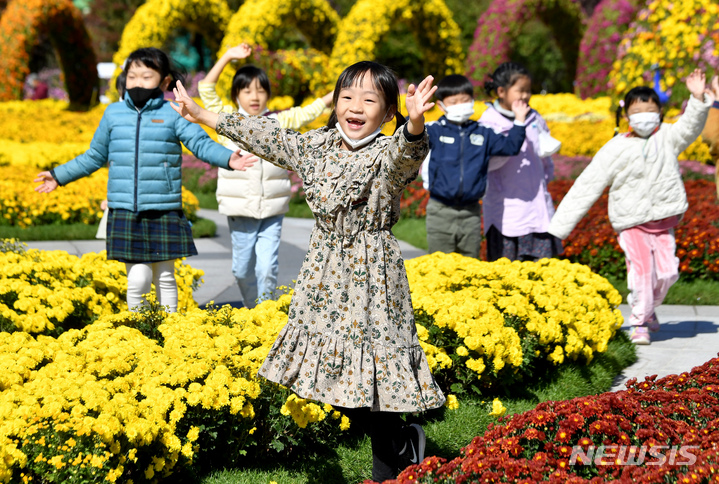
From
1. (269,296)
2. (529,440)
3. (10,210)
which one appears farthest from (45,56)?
(529,440)

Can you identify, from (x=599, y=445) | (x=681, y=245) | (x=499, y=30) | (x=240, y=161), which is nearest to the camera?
(x=599, y=445)

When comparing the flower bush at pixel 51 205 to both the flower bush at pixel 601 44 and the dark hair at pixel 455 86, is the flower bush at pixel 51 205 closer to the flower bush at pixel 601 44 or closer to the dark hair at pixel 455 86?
the dark hair at pixel 455 86

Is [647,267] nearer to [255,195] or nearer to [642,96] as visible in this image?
[642,96]

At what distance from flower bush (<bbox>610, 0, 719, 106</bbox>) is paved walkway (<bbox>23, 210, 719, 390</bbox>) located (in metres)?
5.38

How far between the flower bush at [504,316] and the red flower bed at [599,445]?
0.96 m

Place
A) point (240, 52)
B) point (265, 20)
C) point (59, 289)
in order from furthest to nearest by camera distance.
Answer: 1. point (265, 20)
2. point (59, 289)
3. point (240, 52)

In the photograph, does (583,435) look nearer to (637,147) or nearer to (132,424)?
(132,424)

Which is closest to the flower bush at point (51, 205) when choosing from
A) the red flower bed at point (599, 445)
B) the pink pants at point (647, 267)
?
the pink pants at point (647, 267)

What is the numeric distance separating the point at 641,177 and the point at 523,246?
1023mm

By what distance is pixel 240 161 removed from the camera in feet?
12.6

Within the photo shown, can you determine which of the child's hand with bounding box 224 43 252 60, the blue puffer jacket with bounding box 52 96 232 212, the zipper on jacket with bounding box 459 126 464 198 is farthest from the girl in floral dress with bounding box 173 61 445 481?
the zipper on jacket with bounding box 459 126 464 198

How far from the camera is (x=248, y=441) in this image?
3.29m

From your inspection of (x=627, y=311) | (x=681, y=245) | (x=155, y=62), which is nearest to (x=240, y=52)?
(x=155, y=62)

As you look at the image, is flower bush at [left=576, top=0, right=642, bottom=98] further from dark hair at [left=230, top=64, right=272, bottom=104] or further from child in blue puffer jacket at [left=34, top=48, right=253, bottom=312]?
child in blue puffer jacket at [left=34, top=48, right=253, bottom=312]
